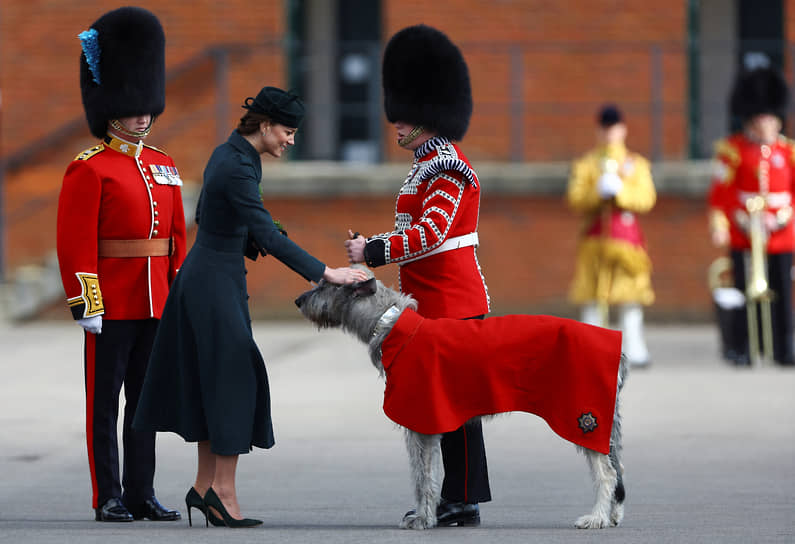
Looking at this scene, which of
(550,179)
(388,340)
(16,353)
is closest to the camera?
(388,340)

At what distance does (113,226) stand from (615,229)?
21.5 ft

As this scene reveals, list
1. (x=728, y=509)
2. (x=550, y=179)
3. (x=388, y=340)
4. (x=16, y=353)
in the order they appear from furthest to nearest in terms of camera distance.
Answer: (x=550, y=179) < (x=16, y=353) < (x=728, y=509) < (x=388, y=340)

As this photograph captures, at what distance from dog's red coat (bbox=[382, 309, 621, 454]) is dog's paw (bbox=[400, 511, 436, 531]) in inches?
16.1

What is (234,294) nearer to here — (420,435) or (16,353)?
(420,435)

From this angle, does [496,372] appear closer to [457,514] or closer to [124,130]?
[457,514]

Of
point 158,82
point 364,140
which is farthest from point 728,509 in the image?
point 364,140

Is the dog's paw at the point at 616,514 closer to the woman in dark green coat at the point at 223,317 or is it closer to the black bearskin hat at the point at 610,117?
the woman in dark green coat at the point at 223,317

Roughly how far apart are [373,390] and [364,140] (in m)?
6.60

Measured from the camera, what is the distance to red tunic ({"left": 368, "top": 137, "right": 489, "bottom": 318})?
19.8 ft

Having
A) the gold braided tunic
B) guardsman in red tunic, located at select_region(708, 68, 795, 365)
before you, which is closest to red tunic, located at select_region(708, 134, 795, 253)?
guardsman in red tunic, located at select_region(708, 68, 795, 365)

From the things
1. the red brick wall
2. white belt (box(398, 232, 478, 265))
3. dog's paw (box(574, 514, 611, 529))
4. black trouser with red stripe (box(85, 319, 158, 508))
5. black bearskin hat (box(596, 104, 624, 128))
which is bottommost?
dog's paw (box(574, 514, 611, 529))

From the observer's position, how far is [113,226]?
632 centimetres

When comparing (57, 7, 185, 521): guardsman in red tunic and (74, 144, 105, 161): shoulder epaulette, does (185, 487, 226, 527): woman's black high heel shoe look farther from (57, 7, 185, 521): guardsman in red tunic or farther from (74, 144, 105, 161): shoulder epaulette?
(74, 144, 105, 161): shoulder epaulette

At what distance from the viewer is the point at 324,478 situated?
7.57 m
